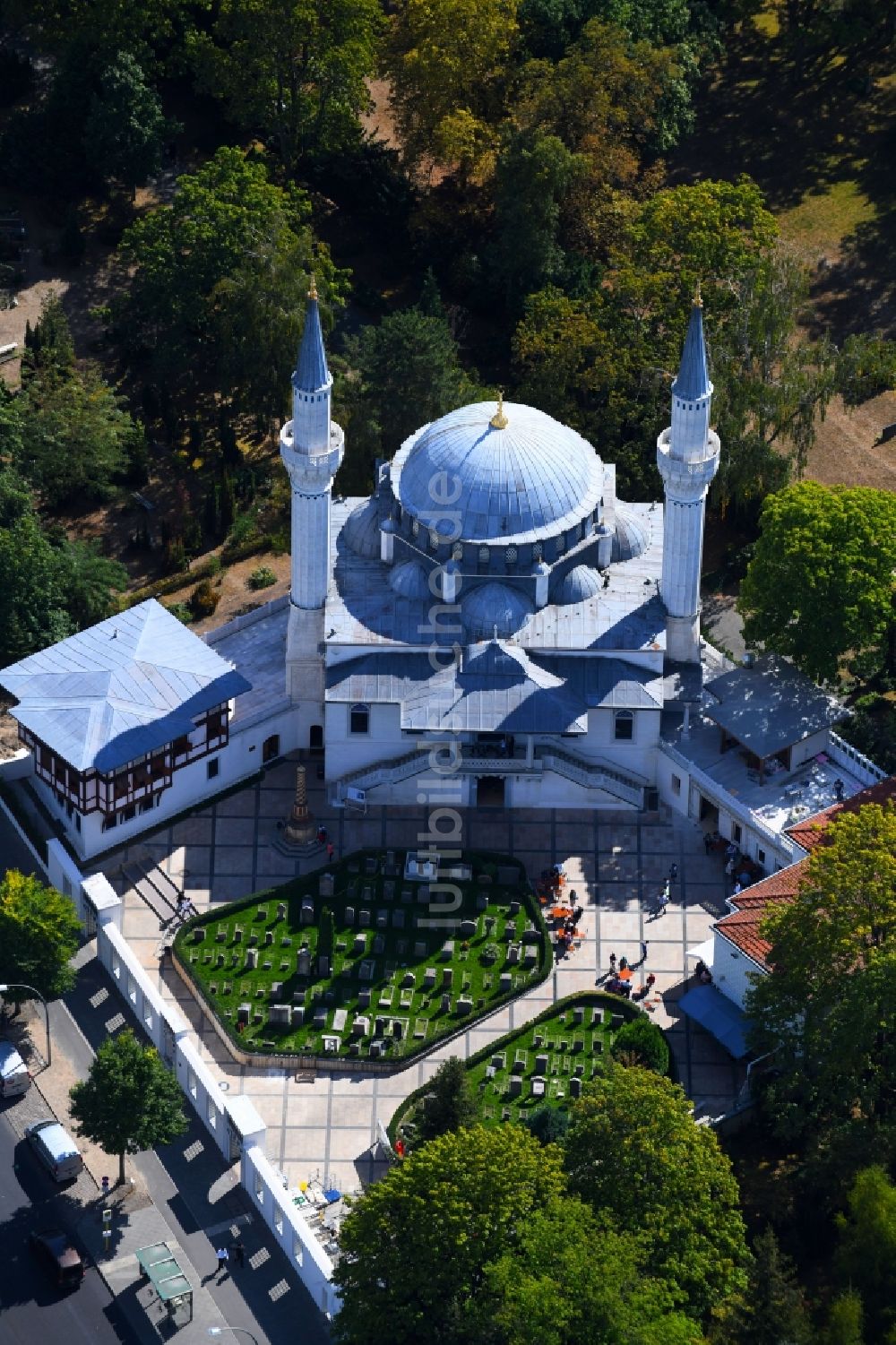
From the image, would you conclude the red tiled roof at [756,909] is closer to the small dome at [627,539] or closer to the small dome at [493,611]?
the small dome at [493,611]

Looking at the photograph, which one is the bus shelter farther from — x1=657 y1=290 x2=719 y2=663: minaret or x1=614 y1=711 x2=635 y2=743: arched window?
x1=657 y1=290 x2=719 y2=663: minaret

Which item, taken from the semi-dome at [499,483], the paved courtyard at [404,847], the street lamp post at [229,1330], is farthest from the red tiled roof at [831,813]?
the street lamp post at [229,1330]

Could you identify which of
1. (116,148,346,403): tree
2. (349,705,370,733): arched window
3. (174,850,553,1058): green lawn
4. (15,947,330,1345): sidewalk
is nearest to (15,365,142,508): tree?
(116,148,346,403): tree

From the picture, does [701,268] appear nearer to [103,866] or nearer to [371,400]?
[371,400]

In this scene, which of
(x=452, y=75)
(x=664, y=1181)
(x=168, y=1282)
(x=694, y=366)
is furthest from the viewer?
(x=452, y=75)

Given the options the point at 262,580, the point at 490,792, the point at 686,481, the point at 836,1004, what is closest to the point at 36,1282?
the point at 490,792

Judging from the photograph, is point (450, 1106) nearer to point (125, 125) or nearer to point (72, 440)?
point (72, 440)
